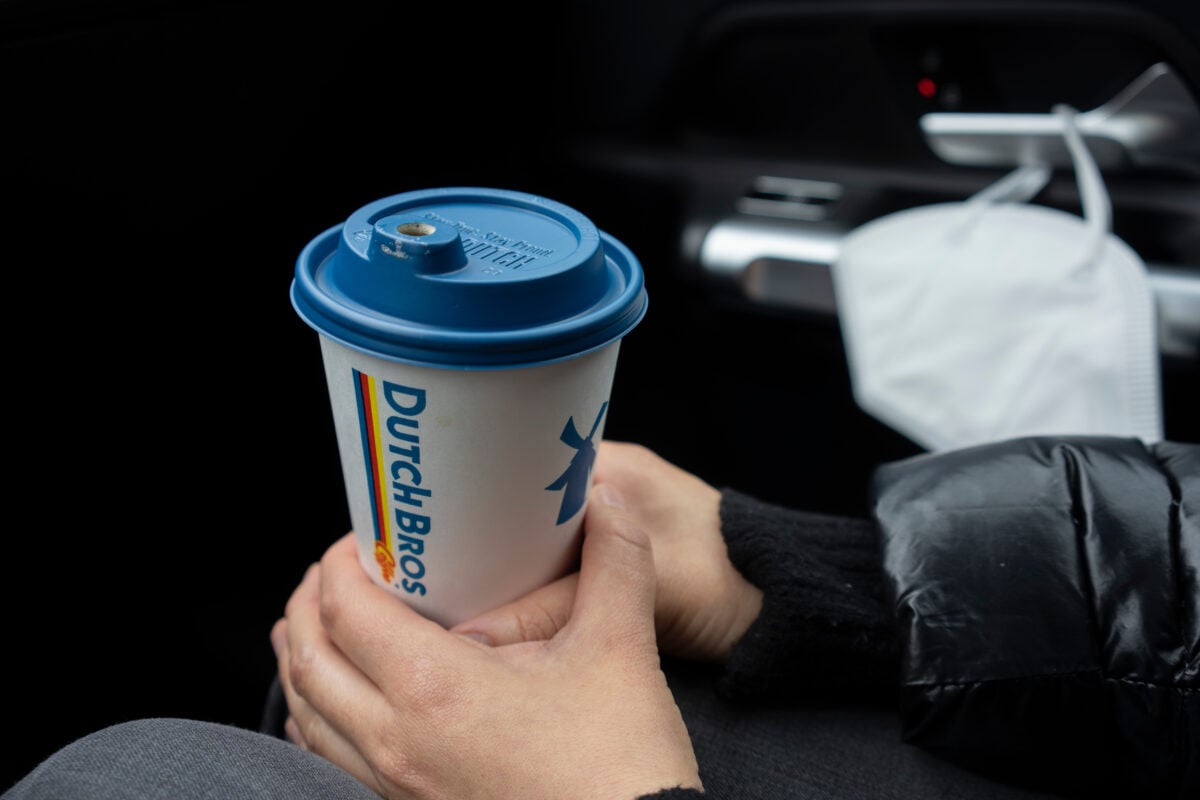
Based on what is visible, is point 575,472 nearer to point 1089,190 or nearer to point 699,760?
point 699,760

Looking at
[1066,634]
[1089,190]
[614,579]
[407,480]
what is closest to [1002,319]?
[1089,190]

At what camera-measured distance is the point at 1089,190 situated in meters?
1.23

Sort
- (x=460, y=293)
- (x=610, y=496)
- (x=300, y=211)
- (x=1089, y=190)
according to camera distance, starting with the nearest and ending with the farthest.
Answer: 1. (x=460, y=293)
2. (x=610, y=496)
3. (x=300, y=211)
4. (x=1089, y=190)

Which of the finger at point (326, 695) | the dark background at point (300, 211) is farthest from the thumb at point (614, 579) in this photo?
the dark background at point (300, 211)

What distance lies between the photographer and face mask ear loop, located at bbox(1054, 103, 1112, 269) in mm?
1191

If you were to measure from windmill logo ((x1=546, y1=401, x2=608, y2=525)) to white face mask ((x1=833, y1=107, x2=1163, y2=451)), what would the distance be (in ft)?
2.27

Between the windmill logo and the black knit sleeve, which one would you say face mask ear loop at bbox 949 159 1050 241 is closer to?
the black knit sleeve

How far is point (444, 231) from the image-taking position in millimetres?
567

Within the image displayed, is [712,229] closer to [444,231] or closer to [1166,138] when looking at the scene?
Result: [1166,138]

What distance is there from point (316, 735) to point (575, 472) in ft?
0.92

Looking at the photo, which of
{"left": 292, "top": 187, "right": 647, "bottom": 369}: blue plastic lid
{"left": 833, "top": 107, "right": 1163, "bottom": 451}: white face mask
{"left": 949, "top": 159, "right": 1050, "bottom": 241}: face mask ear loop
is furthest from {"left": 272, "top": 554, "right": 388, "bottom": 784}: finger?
{"left": 949, "top": 159, "right": 1050, "bottom": 241}: face mask ear loop

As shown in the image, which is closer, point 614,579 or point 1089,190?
point 614,579

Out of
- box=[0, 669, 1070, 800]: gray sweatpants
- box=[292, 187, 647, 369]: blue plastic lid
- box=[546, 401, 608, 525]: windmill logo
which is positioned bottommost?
box=[0, 669, 1070, 800]: gray sweatpants

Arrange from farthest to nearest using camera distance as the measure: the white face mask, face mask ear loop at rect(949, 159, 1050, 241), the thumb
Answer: face mask ear loop at rect(949, 159, 1050, 241) < the white face mask < the thumb
